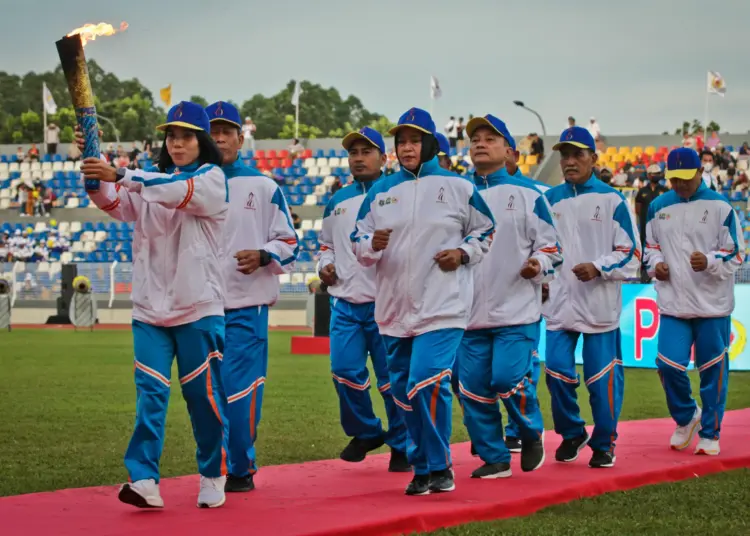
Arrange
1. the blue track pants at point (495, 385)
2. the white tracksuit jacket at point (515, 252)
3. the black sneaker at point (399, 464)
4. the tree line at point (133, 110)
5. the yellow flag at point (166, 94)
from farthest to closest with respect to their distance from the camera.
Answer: the tree line at point (133, 110) → the yellow flag at point (166, 94) → the black sneaker at point (399, 464) → the white tracksuit jacket at point (515, 252) → the blue track pants at point (495, 385)

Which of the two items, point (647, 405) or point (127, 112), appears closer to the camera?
point (647, 405)

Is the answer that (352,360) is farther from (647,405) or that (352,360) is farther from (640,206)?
(640,206)

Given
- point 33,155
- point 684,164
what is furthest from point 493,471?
point 33,155

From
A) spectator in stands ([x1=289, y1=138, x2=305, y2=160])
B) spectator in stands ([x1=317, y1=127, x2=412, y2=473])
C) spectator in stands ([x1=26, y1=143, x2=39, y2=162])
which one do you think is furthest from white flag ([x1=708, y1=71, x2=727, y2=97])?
spectator in stands ([x1=317, y1=127, x2=412, y2=473])

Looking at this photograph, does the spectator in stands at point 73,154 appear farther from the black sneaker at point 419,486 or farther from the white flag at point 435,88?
the black sneaker at point 419,486

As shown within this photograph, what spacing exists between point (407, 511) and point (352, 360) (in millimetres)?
2329

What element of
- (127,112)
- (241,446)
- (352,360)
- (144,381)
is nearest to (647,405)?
(352,360)

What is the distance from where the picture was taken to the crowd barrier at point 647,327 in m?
17.9

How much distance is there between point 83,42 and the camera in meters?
6.39

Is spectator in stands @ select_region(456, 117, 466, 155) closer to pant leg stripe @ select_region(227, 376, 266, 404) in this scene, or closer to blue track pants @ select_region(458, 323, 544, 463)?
blue track pants @ select_region(458, 323, 544, 463)

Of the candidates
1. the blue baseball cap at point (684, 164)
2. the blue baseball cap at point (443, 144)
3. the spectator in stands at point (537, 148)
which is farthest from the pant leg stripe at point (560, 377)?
the spectator in stands at point (537, 148)

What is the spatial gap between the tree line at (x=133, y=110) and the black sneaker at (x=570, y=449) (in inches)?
2676

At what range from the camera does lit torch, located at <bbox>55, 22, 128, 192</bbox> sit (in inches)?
249

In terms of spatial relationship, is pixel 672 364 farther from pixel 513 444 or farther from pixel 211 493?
pixel 211 493
